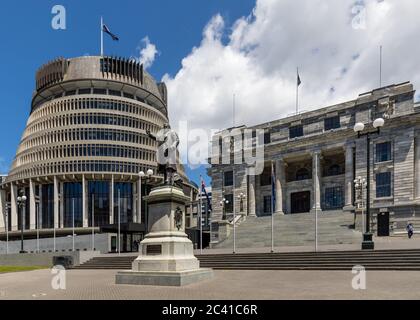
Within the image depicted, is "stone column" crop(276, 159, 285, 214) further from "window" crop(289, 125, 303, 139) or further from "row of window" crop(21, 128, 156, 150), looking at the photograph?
"row of window" crop(21, 128, 156, 150)

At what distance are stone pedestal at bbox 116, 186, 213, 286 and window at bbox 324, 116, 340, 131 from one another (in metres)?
46.3

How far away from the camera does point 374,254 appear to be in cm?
2305

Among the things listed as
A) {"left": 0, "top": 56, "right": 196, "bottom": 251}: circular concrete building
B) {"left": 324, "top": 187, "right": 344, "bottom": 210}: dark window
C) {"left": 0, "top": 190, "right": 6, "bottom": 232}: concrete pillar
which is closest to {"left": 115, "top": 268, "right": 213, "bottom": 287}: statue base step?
{"left": 324, "top": 187, "right": 344, "bottom": 210}: dark window

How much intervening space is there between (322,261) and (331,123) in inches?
1596

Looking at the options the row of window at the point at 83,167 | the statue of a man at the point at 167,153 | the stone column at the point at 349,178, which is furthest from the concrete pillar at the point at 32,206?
the statue of a man at the point at 167,153

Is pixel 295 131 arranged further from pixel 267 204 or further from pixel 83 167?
pixel 83 167

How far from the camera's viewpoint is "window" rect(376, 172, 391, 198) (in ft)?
166
